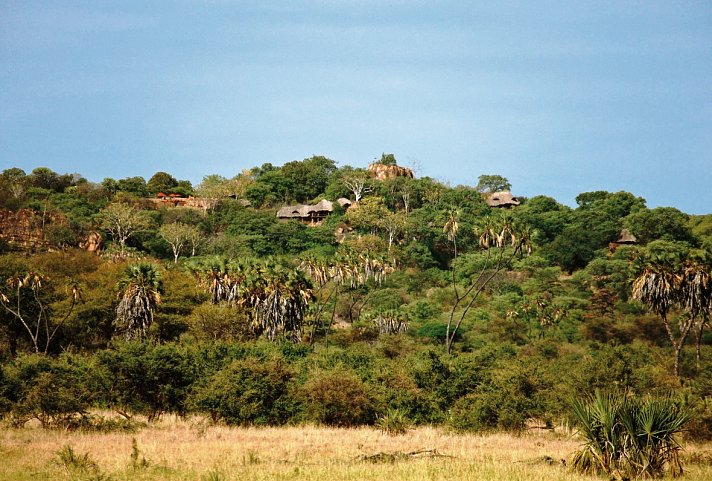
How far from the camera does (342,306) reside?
8225 cm

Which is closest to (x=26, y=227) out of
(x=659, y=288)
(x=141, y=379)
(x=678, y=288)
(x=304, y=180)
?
(x=304, y=180)

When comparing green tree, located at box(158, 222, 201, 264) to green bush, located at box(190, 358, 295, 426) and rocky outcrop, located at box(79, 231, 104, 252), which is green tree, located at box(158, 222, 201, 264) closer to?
rocky outcrop, located at box(79, 231, 104, 252)

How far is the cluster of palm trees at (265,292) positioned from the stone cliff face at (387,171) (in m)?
77.9

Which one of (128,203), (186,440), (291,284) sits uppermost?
(128,203)

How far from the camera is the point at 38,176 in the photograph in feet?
401

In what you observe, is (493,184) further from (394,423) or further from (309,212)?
(394,423)

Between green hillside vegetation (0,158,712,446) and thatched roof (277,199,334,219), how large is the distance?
1.97 meters

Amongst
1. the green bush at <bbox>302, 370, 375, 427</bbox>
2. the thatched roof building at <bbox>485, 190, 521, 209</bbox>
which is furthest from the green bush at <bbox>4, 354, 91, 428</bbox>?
the thatched roof building at <bbox>485, 190, 521, 209</bbox>

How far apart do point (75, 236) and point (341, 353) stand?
2315 inches

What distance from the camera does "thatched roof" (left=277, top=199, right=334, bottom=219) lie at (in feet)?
393

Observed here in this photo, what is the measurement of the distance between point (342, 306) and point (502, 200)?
5151 cm

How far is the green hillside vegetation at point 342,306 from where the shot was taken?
33.0m

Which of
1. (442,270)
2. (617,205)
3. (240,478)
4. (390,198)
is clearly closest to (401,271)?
(442,270)

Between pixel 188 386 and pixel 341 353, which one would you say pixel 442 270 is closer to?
pixel 341 353
